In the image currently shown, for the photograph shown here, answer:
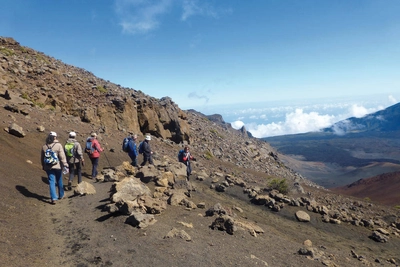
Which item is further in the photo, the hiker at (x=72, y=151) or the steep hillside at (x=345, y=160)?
the steep hillside at (x=345, y=160)

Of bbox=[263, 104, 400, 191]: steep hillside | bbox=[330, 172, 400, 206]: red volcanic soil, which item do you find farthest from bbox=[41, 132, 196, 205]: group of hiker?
bbox=[263, 104, 400, 191]: steep hillside

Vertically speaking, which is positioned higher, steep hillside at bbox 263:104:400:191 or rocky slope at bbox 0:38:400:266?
rocky slope at bbox 0:38:400:266

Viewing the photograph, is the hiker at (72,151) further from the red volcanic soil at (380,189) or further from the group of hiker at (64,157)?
the red volcanic soil at (380,189)

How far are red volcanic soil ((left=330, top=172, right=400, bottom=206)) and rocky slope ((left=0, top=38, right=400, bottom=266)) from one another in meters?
33.0

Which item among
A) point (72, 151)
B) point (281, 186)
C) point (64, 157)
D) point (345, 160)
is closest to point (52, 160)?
point (64, 157)

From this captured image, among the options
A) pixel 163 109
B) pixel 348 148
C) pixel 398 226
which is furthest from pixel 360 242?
pixel 348 148

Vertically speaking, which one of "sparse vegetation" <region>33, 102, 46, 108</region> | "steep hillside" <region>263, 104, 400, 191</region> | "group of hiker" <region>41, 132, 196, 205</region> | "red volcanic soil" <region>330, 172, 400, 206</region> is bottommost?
"steep hillside" <region>263, 104, 400, 191</region>

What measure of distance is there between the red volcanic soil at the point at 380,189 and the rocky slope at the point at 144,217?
108 feet

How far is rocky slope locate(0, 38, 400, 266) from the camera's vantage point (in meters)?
5.90

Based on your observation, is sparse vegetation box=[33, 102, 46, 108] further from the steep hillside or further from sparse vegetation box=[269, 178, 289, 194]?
the steep hillside

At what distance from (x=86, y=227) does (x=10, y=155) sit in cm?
635

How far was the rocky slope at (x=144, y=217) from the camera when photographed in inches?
232

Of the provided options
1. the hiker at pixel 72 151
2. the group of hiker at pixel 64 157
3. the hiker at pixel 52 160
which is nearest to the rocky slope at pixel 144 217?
the group of hiker at pixel 64 157

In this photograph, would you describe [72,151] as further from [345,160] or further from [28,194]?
[345,160]
